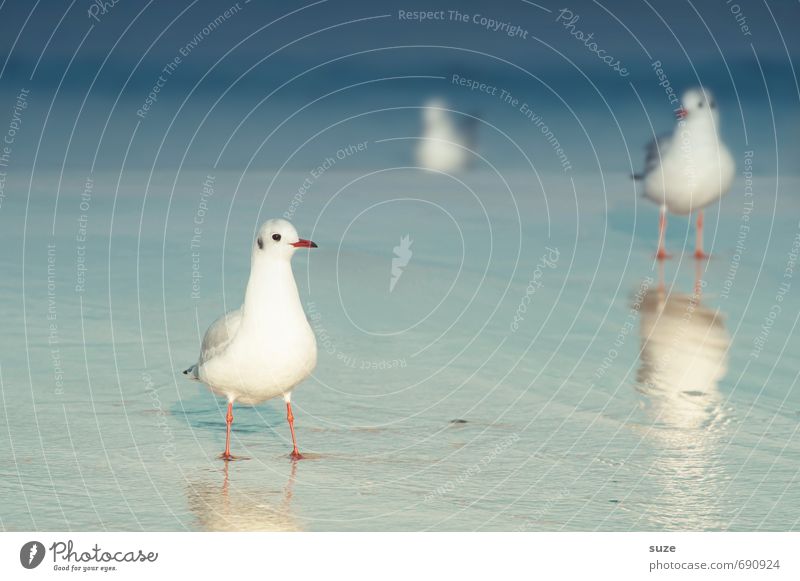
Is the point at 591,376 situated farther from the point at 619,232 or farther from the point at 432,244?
the point at 619,232

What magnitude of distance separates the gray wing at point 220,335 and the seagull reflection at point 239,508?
106 cm

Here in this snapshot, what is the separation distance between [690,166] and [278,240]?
31.3 ft

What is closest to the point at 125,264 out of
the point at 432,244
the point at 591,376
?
the point at 432,244

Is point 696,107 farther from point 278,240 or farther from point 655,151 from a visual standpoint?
point 278,240

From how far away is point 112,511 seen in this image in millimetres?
8047

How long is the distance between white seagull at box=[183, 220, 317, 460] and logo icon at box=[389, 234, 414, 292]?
5.41 meters

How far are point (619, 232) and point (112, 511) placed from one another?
1124 cm

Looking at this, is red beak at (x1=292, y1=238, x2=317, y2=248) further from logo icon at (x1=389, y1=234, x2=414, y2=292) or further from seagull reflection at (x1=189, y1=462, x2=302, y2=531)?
logo icon at (x1=389, y1=234, x2=414, y2=292)

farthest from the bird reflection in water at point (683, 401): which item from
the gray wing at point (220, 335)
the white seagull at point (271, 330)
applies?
the gray wing at point (220, 335)

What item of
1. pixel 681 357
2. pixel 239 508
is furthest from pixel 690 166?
pixel 239 508

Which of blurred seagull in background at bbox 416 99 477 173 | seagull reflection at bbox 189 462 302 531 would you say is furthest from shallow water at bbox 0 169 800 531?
blurred seagull in background at bbox 416 99 477 173

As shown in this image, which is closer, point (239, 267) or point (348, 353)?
point (348, 353)

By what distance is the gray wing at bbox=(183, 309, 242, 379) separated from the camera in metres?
9.11
